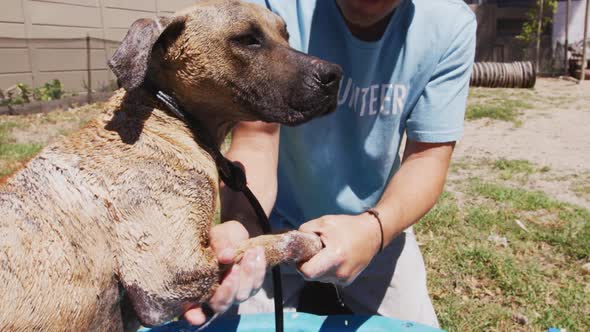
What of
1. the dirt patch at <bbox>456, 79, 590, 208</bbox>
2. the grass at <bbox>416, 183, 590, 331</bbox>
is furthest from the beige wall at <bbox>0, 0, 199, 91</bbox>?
the grass at <bbox>416, 183, 590, 331</bbox>

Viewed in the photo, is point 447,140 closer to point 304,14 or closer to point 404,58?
point 404,58

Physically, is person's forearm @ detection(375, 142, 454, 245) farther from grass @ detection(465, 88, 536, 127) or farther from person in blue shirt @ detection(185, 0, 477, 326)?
grass @ detection(465, 88, 536, 127)

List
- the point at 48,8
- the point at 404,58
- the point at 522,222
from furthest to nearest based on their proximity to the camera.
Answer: the point at 48,8 < the point at 522,222 < the point at 404,58

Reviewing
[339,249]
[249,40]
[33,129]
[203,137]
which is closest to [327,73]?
[249,40]

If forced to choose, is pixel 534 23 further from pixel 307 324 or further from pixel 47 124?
pixel 307 324

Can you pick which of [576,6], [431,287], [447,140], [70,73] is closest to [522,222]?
[431,287]

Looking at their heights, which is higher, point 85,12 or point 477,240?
point 85,12

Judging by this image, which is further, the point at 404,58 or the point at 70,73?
the point at 70,73

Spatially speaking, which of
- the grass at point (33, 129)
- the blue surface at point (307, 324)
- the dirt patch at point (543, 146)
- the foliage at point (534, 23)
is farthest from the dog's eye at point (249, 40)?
the foliage at point (534, 23)

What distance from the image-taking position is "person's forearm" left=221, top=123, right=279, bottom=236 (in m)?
2.66

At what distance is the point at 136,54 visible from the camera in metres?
1.92

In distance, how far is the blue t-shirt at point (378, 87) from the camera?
2.74m

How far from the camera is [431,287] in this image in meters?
3.95

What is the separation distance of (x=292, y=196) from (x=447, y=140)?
0.85 metres
